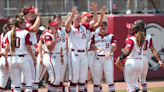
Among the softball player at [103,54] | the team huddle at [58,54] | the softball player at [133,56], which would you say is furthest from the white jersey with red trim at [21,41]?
the softball player at [133,56]

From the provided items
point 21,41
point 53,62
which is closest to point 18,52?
point 21,41

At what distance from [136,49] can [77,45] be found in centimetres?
143

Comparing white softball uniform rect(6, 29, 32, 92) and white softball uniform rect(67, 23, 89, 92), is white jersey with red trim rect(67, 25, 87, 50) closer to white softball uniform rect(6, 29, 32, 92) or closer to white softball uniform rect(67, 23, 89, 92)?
white softball uniform rect(67, 23, 89, 92)

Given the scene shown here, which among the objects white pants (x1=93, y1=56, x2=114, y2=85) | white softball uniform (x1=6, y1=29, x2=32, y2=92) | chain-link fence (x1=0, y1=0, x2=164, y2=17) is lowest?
white pants (x1=93, y1=56, x2=114, y2=85)

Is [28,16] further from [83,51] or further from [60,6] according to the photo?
[60,6]

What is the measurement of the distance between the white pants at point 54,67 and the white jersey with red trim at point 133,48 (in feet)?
5.67

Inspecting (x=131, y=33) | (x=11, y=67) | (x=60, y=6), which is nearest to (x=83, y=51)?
(x=131, y=33)

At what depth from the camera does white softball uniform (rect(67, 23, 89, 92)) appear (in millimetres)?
6883

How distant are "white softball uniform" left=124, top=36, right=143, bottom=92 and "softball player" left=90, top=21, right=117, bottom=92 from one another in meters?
0.53

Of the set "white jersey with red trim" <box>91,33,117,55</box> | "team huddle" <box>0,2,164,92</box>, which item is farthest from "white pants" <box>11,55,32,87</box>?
"white jersey with red trim" <box>91,33,117,55</box>

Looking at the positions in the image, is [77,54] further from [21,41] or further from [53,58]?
[21,41]

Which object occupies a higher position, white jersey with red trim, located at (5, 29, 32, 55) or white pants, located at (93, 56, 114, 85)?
white jersey with red trim, located at (5, 29, 32, 55)

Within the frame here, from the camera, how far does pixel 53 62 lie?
6781 mm

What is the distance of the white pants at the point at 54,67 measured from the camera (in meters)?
6.73
